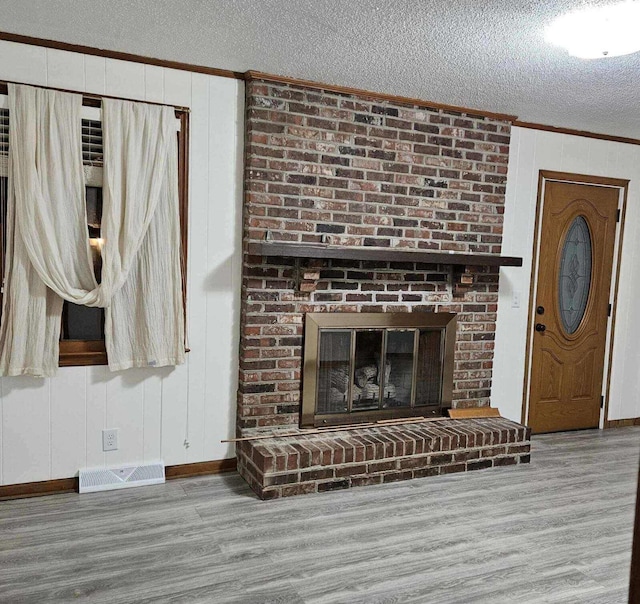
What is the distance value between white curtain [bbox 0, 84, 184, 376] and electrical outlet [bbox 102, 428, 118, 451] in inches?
15.0

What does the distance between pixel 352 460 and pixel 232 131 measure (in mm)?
2033

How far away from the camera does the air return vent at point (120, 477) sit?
325 centimetres

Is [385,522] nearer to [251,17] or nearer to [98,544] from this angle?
[98,544]

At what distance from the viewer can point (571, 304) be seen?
4801 millimetres

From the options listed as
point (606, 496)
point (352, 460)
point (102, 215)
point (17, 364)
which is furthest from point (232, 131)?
point (606, 496)

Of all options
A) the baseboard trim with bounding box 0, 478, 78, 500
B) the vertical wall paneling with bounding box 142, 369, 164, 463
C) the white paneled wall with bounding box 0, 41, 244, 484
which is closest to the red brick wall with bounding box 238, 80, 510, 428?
the white paneled wall with bounding box 0, 41, 244, 484

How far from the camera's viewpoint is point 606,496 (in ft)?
11.5

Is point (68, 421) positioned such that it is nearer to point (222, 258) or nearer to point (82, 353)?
point (82, 353)

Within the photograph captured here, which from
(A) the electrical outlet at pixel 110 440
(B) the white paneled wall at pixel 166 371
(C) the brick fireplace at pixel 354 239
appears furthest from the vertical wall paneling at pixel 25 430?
(C) the brick fireplace at pixel 354 239

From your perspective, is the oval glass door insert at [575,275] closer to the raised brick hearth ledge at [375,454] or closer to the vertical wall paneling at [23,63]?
the raised brick hearth ledge at [375,454]

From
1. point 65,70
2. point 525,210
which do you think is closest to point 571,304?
point 525,210

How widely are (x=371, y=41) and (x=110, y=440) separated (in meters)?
2.50

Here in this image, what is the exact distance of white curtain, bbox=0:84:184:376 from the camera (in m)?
3.00

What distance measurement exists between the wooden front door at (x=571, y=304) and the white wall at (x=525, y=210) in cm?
12
